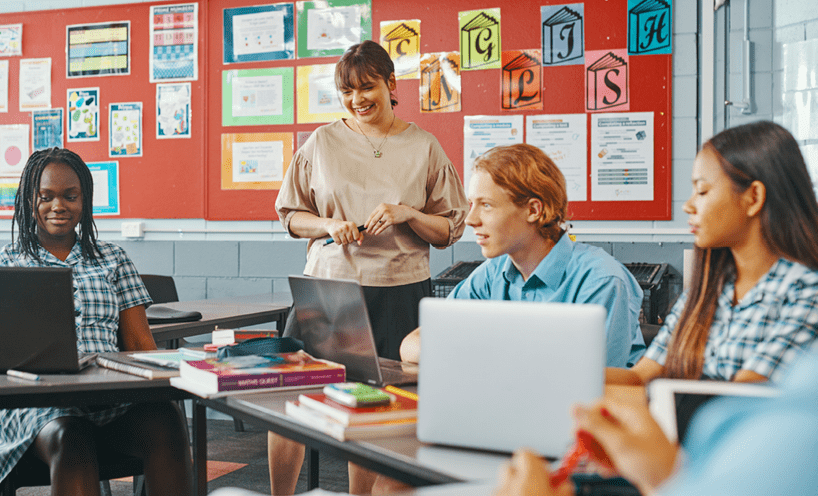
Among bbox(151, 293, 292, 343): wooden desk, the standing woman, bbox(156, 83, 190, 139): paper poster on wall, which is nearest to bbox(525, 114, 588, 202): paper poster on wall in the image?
the standing woman

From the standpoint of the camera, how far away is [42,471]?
1729 mm

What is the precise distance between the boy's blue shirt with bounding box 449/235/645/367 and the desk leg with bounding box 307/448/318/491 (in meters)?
0.69

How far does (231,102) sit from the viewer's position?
3818 mm

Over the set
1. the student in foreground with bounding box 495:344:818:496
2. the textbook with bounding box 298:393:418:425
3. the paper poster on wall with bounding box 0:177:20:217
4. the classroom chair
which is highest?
the paper poster on wall with bounding box 0:177:20:217

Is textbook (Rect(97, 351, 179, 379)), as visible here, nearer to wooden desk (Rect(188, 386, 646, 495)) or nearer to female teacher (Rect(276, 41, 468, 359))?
wooden desk (Rect(188, 386, 646, 495))

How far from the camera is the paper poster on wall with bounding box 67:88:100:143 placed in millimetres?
4031

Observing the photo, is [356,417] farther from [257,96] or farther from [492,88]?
[257,96]

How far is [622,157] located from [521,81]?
0.58m

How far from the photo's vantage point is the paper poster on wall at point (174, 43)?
385cm

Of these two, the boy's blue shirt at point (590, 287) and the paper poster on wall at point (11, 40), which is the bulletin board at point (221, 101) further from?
the boy's blue shirt at point (590, 287)

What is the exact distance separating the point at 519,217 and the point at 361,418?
688 millimetres

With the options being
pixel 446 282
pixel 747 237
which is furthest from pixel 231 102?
pixel 747 237

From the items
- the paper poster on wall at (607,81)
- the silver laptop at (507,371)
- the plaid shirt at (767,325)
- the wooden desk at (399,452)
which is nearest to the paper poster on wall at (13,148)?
the paper poster on wall at (607,81)

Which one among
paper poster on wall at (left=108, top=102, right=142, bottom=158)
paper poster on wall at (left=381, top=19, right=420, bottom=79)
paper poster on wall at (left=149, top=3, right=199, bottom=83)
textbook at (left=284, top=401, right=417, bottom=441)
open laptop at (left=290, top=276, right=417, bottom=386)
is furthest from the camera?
paper poster on wall at (left=108, top=102, right=142, bottom=158)
